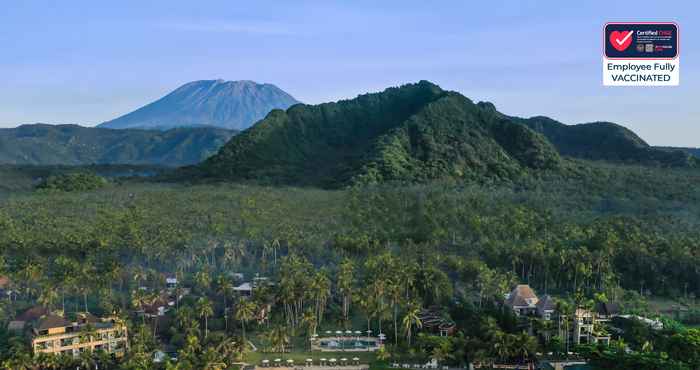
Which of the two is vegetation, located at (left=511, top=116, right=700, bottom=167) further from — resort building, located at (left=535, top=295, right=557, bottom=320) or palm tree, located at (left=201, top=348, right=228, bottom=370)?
palm tree, located at (left=201, top=348, right=228, bottom=370)

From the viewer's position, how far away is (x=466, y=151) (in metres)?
132

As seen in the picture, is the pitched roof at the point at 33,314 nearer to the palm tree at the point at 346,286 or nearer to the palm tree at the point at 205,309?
the palm tree at the point at 205,309

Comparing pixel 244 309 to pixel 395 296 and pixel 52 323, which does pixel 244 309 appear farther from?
pixel 52 323

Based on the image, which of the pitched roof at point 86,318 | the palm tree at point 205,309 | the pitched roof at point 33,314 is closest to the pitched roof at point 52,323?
the pitched roof at point 86,318

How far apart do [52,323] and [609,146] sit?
15929 cm

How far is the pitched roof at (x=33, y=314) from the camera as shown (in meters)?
44.7

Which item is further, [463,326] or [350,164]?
[350,164]

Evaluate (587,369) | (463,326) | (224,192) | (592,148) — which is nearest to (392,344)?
(463,326)

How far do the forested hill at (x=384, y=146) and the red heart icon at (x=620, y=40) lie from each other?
224ft

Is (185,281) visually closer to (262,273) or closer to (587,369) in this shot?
(262,273)

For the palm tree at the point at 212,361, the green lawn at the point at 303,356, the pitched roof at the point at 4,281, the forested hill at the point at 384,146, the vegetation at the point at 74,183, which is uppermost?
the forested hill at the point at 384,146

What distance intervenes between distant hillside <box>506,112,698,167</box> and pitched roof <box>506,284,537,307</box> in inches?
4268

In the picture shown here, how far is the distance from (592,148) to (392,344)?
146586 millimetres

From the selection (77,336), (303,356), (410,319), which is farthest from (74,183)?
(410,319)
